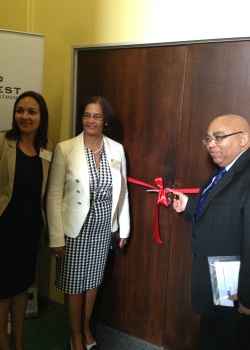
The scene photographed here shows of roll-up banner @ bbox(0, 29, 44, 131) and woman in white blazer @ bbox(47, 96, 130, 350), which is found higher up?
roll-up banner @ bbox(0, 29, 44, 131)

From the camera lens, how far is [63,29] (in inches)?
87.4

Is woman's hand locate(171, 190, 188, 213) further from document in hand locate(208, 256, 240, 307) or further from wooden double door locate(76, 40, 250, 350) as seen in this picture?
document in hand locate(208, 256, 240, 307)

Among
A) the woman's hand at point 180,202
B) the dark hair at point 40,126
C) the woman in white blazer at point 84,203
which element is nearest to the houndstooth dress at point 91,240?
the woman in white blazer at point 84,203

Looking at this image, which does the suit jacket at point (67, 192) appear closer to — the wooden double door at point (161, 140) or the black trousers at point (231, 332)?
the wooden double door at point (161, 140)

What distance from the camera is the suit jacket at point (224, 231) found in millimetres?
1270

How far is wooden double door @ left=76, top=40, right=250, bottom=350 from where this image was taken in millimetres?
1767

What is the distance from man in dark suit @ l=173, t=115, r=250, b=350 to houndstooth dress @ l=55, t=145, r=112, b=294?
60 cm

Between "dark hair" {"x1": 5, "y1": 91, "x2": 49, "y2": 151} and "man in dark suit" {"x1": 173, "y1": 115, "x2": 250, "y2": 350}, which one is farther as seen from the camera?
"dark hair" {"x1": 5, "y1": 91, "x2": 49, "y2": 151}

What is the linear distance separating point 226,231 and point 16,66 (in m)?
1.61

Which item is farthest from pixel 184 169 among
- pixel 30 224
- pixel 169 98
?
pixel 30 224

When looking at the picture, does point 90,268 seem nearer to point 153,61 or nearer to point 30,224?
point 30,224

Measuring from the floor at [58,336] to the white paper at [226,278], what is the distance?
1.04 m

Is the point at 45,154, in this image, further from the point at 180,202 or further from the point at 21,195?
the point at 180,202

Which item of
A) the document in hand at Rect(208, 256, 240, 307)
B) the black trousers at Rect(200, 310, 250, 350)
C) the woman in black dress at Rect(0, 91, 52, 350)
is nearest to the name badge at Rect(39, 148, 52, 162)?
the woman in black dress at Rect(0, 91, 52, 350)
